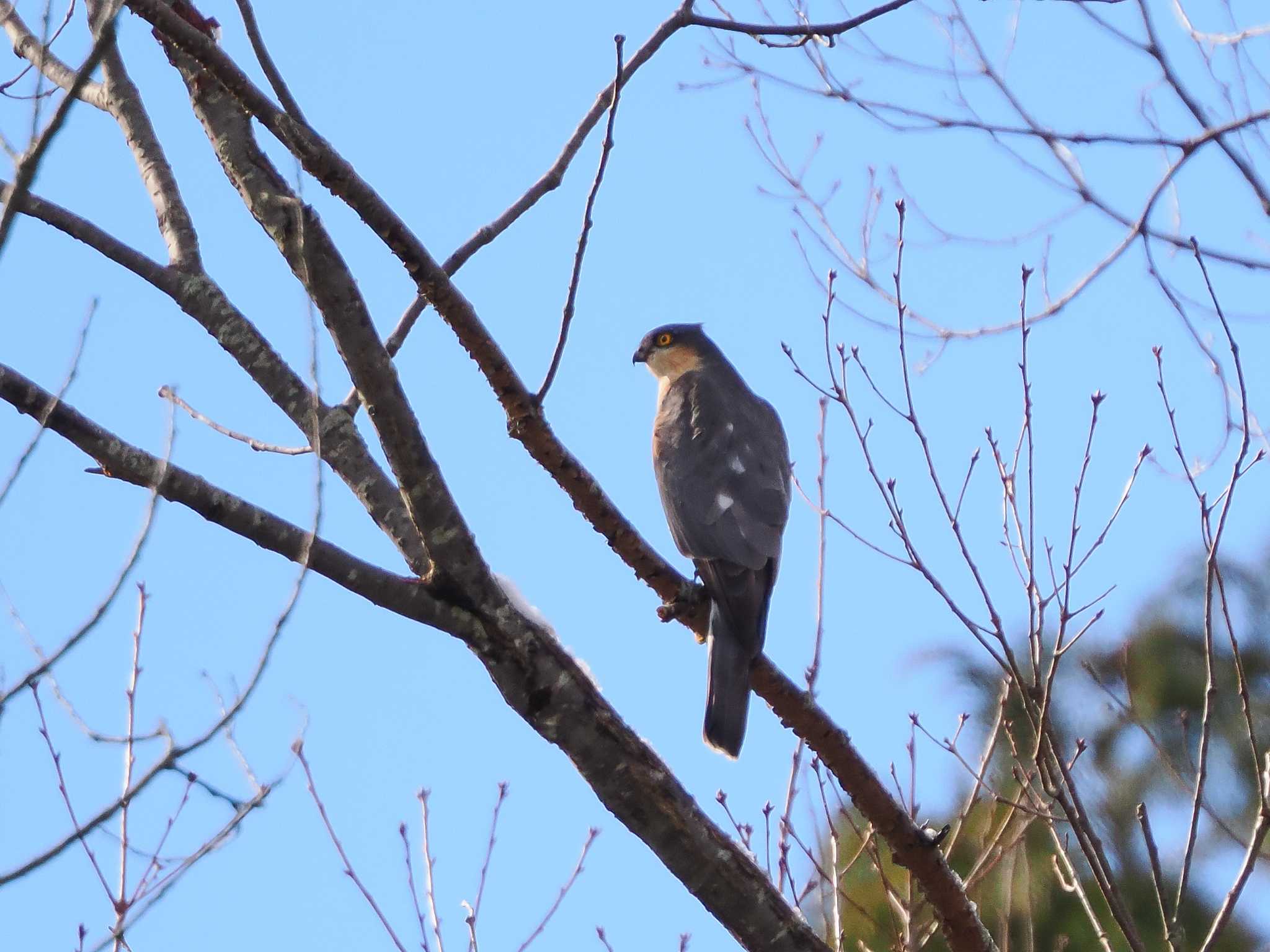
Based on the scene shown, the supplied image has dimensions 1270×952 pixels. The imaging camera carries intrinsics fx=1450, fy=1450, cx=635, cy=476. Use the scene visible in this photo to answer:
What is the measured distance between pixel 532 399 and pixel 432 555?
2.57 feet

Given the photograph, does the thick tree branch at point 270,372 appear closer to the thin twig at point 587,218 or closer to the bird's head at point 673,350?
the thin twig at point 587,218

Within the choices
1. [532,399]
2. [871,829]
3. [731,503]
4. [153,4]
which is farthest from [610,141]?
[731,503]

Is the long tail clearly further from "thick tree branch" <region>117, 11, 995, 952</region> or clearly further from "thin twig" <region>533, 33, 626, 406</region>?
"thin twig" <region>533, 33, 626, 406</region>

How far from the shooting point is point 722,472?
18.2 ft

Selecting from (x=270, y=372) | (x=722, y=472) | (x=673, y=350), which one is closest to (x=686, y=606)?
(x=722, y=472)

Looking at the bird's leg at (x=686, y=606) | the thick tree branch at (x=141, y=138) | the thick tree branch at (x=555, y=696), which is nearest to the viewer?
the thick tree branch at (x=555, y=696)

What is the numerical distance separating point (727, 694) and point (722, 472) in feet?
4.39

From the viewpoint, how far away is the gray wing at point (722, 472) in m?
5.15

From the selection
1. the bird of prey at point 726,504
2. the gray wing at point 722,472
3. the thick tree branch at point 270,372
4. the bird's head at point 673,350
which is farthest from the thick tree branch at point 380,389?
the bird's head at point 673,350

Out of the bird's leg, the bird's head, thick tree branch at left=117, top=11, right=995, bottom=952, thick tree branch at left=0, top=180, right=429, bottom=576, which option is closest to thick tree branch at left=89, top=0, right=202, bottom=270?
thick tree branch at left=0, top=180, right=429, bottom=576

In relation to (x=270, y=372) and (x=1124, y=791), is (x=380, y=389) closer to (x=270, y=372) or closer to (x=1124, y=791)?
(x=270, y=372)

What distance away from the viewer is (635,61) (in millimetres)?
3469

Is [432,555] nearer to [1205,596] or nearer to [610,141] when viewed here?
[610,141]

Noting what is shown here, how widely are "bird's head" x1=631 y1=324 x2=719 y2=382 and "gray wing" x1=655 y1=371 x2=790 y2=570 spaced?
0.75 metres
